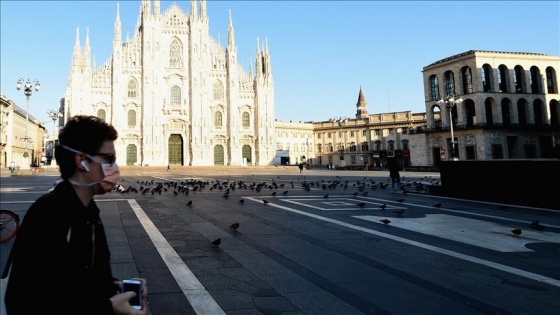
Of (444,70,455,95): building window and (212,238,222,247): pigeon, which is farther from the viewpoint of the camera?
(444,70,455,95): building window

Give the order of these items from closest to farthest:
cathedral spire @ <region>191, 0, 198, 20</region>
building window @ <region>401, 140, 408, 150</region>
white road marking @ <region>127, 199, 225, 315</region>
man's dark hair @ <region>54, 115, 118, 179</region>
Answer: man's dark hair @ <region>54, 115, 118, 179</region> < white road marking @ <region>127, 199, 225, 315</region> < cathedral spire @ <region>191, 0, 198, 20</region> < building window @ <region>401, 140, 408, 150</region>

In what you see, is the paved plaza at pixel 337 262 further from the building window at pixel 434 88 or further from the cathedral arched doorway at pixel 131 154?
the building window at pixel 434 88

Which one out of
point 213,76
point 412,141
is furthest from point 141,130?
point 412,141

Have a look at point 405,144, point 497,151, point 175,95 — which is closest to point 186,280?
point 175,95

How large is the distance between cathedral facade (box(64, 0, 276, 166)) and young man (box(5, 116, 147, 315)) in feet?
163

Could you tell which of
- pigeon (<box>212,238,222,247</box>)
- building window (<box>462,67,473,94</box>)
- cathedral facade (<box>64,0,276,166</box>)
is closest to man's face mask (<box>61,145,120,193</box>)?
pigeon (<box>212,238,222,247</box>)

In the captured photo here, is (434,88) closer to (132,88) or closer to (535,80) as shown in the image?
(535,80)

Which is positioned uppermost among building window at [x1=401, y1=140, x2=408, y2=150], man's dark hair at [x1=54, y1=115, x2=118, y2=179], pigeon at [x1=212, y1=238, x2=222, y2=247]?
building window at [x1=401, y1=140, x2=408, y2=150]

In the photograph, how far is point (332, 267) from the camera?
469cm

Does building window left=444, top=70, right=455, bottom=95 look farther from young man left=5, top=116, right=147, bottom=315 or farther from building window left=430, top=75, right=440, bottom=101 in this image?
young man left=5, top=116, right=147, bottom=315

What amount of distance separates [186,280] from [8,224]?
450cm

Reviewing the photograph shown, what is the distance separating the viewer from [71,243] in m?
1.55

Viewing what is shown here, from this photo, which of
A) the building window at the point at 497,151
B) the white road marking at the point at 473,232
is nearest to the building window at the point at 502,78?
the building window at the point at 497,151

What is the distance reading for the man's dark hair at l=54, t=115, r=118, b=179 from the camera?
177 centimetres
